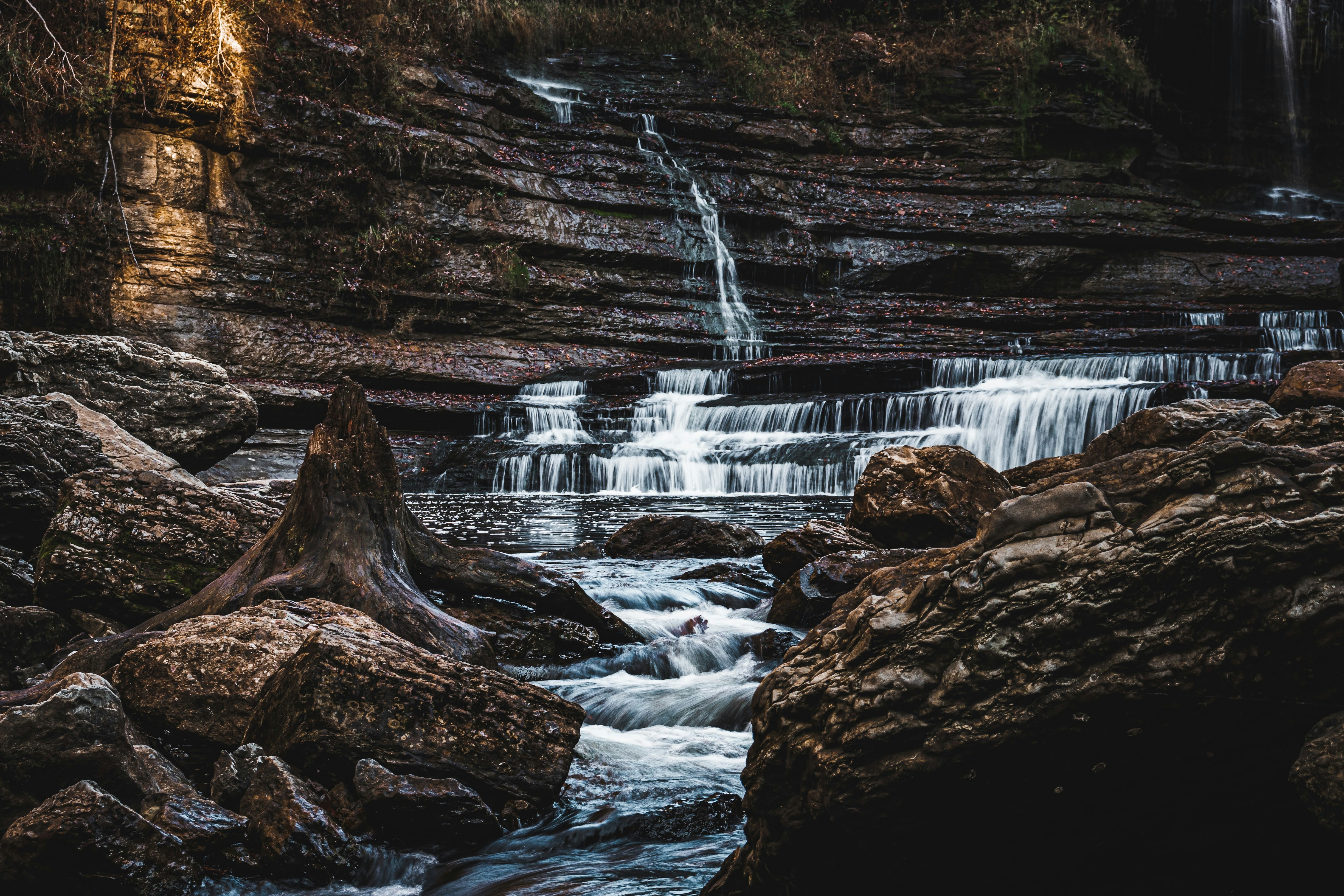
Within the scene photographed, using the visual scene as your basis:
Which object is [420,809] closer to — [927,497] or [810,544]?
[810,544]

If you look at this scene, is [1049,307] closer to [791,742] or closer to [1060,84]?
[1060,84]

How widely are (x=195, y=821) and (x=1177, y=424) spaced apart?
4911 millimetres

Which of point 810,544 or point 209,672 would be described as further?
point 810,544

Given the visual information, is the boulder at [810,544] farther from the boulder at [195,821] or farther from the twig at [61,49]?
the twig at [61,49]

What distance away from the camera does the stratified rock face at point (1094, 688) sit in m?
1.74

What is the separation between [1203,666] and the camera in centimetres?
175

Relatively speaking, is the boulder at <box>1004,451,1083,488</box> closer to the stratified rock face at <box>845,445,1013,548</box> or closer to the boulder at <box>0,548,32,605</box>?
the stratified rock face at <box>845,445,1013,548</box>

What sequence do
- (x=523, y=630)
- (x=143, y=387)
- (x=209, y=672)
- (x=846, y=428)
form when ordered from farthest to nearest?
1. (x=846, y=428)
2. (x=143, y=387)
3. (x=523, y=630)
4. (x=209, y=672)

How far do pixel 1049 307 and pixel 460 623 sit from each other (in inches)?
655

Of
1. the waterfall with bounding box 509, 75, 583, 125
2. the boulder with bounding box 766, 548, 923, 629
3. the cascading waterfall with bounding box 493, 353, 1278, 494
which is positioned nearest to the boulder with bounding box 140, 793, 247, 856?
the boulder with bounding box 766, 548, 923, 629

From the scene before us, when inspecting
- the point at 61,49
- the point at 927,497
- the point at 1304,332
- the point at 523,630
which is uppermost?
the point at 61,49

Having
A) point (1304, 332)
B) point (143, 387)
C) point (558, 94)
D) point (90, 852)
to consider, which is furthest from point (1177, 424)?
point (558, 94)

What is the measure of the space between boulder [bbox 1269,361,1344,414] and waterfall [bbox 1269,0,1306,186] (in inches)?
890

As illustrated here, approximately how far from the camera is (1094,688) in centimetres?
181
